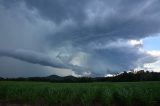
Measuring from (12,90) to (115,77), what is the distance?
3037 cm

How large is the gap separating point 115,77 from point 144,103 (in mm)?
32504

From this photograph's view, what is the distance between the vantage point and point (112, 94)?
16.2 meters

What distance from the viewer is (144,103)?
591 inches

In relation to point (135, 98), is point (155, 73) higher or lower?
higher

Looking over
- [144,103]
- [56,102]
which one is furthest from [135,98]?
[56,102]

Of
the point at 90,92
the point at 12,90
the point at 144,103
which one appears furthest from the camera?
the point at 12,90

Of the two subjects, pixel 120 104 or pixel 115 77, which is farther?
pixel 115 77

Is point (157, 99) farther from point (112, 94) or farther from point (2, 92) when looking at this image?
point (2, 92)

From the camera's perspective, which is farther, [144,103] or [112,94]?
[112,94]

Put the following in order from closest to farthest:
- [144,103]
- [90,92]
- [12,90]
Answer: [144,103], [90,92], [12,90]

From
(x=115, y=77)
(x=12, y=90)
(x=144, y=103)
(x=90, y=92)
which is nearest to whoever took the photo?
(x=144, y=103)

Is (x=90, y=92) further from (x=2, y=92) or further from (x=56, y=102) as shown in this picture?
(x=2, y=92)

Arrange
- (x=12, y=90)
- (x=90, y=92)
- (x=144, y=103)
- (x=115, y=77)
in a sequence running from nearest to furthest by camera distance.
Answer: (x=144, y=103) < (x=90, y=92) < (x=12, y=90) < (x=115, y=77)

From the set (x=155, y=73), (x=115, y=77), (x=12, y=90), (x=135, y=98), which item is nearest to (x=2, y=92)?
(x=12, y=90)
